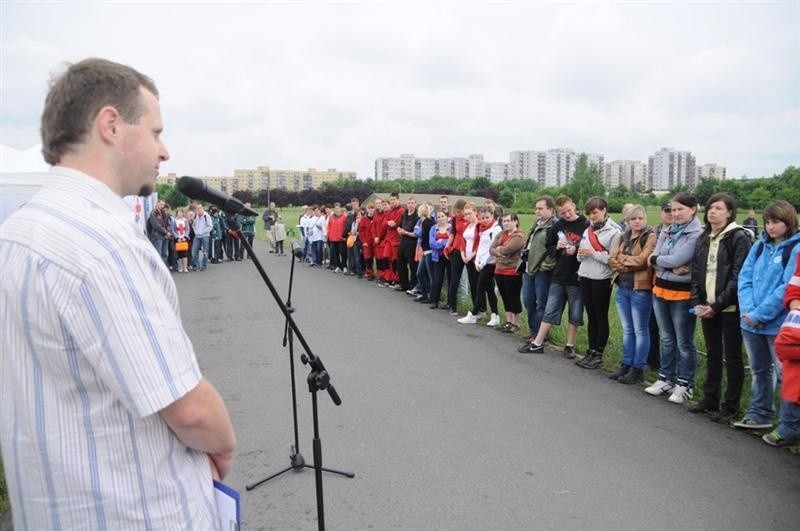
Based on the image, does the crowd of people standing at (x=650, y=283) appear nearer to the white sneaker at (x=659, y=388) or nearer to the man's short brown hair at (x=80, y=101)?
the white sneaker at (x=659, y=388)

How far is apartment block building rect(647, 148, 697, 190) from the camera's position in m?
160

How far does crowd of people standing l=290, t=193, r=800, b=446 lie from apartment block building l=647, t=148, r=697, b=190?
166 meters

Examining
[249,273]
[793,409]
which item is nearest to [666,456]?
[793,409]

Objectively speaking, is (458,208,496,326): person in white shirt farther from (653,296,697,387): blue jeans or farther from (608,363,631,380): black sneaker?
(653,296,697,387): blue jeans

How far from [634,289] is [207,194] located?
575 centimetres

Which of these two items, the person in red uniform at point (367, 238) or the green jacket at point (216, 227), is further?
the green jacket at point (216, 227)

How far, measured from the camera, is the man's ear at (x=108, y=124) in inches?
56.2

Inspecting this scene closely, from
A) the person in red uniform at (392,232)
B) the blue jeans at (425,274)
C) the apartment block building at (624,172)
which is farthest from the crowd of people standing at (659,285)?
the apartment block building at (624,172)

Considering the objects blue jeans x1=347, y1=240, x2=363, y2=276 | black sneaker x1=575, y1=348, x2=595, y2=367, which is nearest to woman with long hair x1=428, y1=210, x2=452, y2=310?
black sneaker x1=575, y1=348, x2=595, y2=367

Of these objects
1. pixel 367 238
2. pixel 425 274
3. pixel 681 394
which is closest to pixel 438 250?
pixel 425 274

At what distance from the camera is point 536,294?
8805mm

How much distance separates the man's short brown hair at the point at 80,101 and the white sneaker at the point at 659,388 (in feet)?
20.5

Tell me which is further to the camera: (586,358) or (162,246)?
(162,246)

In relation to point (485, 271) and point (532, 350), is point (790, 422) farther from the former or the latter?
point (485, 271)
